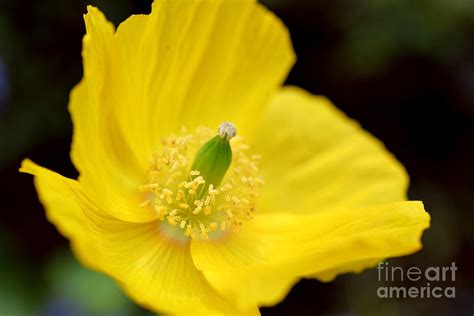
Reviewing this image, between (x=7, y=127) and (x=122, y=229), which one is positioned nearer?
(x=122, y=229)

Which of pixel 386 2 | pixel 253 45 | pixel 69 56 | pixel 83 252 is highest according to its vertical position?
pixel 386 2

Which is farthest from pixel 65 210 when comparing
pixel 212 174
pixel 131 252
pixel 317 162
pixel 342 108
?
pixel 342 108

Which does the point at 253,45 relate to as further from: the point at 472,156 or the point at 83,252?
the point at 472,156

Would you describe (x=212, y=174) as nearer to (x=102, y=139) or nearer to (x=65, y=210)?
(x=102, y=139)

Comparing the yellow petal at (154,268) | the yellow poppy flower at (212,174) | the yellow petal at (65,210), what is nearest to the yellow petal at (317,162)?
the yellow poppy flower at (212,174)

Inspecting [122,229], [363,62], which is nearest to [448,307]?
[363,62]

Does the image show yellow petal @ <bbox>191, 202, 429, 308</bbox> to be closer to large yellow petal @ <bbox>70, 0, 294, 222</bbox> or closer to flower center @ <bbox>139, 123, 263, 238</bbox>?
flower center @ <bbox>139, 123, 263, 238</bbox>
